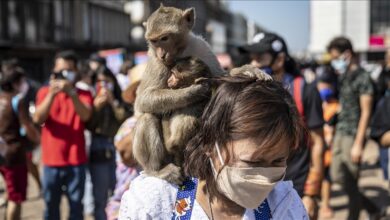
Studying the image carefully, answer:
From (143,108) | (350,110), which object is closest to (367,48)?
(350,110)

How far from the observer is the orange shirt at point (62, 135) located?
459 centimetres

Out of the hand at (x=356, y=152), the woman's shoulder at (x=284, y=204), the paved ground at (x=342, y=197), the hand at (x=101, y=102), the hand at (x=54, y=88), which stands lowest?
the paved ground at (x=342, y=197)

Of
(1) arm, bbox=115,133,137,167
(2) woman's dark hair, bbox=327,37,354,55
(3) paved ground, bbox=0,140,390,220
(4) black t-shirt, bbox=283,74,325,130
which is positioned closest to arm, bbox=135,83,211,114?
(1) arm, bbox=115,133,137,167

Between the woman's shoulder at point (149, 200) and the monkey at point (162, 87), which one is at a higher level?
the monkey at point (162, 87)

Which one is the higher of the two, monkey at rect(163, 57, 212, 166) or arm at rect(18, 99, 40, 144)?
monkey at rect(163, 57, 212, 166)

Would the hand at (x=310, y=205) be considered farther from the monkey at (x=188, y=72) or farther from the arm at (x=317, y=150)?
the monkey at (x=188, y=72)

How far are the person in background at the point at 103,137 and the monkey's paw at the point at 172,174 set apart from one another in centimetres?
318

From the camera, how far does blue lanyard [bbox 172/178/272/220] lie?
5.19ft

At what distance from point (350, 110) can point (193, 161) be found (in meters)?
4.17

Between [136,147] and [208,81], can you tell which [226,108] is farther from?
[136,147]

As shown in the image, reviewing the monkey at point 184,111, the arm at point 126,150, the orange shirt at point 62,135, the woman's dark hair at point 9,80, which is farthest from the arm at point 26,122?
the monkey at point 184,111

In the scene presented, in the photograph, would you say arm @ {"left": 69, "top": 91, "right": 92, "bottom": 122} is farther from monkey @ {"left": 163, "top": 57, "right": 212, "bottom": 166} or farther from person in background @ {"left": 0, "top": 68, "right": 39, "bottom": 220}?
monkey @ {"left": 163, "top": 57, "right": 212, "bottom": 166}

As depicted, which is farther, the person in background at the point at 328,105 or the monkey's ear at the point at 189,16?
the person in background at the point at 328,105

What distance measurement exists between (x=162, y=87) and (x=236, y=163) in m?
0.55
